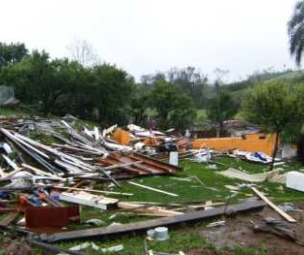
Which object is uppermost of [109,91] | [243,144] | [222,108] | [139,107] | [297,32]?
[297,32]

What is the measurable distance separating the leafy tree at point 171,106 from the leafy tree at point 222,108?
2.80 metres

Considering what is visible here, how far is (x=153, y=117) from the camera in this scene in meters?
40.2

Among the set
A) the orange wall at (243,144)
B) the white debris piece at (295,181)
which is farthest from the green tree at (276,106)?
the orange wall at (243,144)

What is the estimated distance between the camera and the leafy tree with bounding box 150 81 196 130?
126ft

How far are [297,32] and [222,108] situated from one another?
34.2 feet

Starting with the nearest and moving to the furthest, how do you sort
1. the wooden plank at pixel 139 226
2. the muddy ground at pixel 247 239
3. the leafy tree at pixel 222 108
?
the muddy ground at pixel 247 239 → the wooden plank at pixel 139 226 → the leafy tree at pixel 222 108

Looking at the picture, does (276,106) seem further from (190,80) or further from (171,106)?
(190,80)

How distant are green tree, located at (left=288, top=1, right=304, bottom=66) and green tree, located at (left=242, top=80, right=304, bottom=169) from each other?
14.8 metres

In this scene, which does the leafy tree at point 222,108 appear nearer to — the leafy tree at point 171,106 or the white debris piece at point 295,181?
the leafy tree at point 171,106

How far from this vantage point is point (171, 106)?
1518 inches

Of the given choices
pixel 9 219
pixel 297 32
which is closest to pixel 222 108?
pixel 297 32

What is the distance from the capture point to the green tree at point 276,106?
18391 millimetres

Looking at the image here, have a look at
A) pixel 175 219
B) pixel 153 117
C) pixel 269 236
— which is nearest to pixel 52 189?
pixel 175 219

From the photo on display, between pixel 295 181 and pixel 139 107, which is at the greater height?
pixel 139 107
